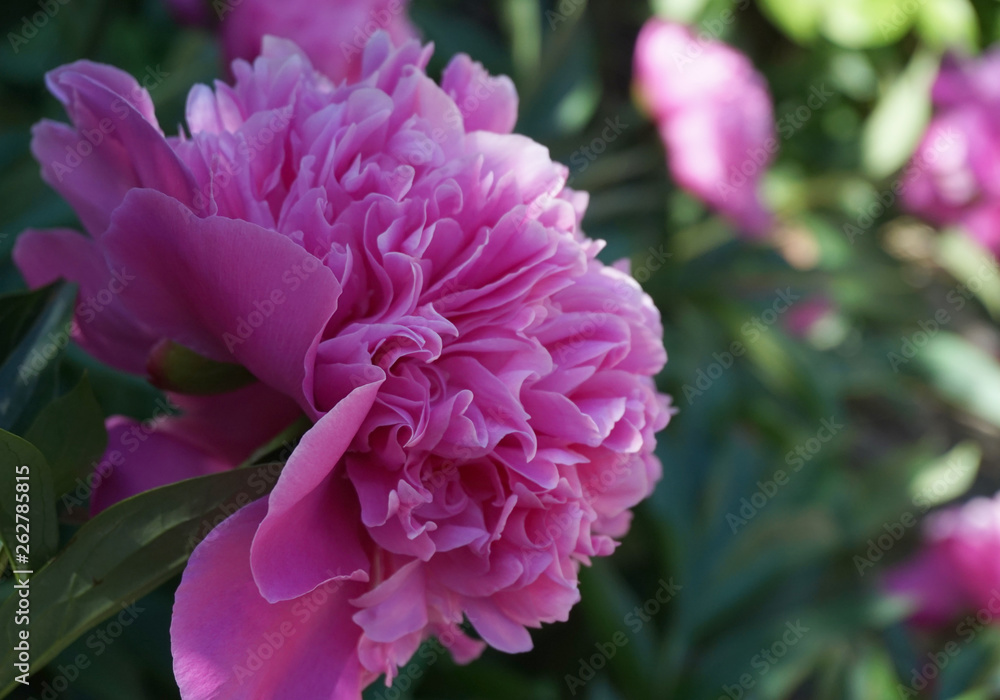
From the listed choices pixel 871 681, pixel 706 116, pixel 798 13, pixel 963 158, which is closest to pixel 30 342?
pixel 871 681

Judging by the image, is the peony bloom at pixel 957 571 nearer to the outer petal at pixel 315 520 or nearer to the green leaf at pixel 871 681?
the green leaf at pixel 871 681

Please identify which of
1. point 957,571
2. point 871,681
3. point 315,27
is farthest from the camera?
point 957,571

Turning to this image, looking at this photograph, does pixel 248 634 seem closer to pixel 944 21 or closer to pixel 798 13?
pixel 798 13

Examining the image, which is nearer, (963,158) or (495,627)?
(495,627)

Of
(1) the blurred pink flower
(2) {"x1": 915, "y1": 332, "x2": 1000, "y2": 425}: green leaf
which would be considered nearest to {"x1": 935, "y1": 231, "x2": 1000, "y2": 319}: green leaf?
(2) {"x1": 915, "y1": 332, "x2": 1000, "y2": 425}: green leaf

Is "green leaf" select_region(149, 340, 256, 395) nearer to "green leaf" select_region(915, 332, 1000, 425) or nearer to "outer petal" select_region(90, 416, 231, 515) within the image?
"outer petal" select_region(90, 416, 231, 515)

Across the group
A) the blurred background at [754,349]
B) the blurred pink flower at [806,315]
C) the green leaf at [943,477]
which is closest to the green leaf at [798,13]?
the blurred background at [754,349]

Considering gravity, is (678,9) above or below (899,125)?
above
